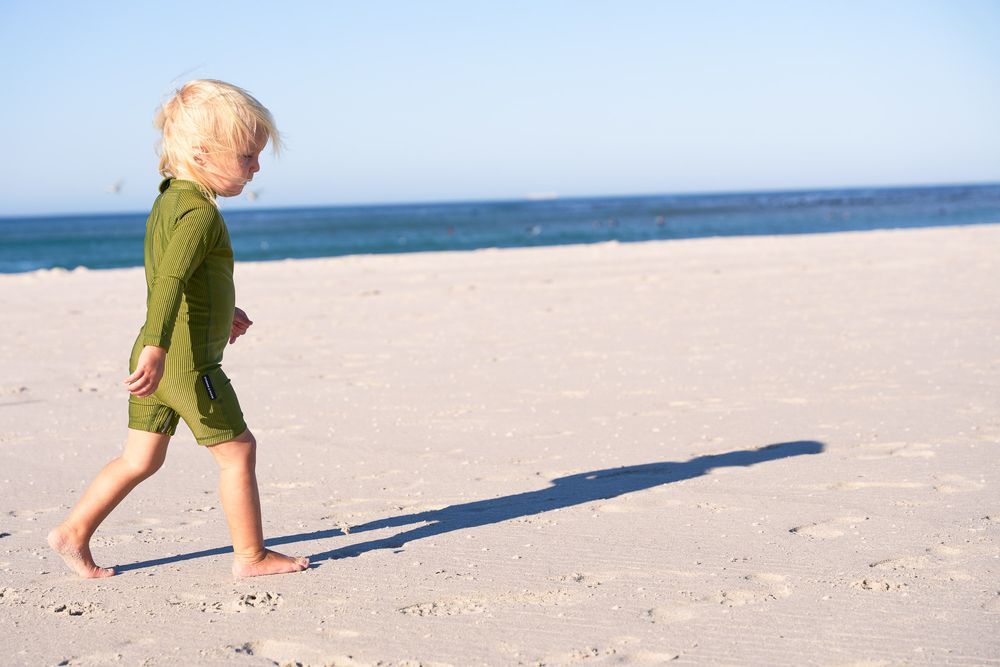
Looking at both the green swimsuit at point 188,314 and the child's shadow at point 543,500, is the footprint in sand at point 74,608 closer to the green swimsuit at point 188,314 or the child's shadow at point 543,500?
the child's shadow at point 543,500

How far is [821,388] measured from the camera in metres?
5.74

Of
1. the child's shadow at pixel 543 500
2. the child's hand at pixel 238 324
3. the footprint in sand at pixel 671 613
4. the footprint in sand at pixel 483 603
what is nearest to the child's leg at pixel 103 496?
the child's shadow at pixel 543 500

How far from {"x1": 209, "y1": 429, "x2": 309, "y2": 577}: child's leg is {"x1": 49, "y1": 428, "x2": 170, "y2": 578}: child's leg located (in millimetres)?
197

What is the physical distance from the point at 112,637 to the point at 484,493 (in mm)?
1687

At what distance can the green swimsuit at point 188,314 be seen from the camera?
9.24 feet

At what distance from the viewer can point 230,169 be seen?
297cm

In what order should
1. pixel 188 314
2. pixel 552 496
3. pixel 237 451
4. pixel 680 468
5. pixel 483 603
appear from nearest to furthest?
1. pixel 483 603
2. pixel 188 314
3. pixel 237 451
4. pixel 552 496
5. pixel 680 468

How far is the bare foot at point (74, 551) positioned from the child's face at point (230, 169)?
1.14 m

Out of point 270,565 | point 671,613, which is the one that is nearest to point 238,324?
point 270,565

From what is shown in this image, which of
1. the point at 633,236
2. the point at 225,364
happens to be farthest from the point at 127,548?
the point at 633,236

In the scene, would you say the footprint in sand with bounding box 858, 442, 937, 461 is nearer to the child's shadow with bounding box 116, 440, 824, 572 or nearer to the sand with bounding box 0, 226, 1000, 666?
the sand with bounding box 0, 226, 1000, 666

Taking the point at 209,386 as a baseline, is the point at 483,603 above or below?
below

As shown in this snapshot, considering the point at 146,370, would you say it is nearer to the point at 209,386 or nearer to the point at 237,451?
the point at 209,386

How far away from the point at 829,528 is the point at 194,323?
2180 mm
